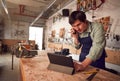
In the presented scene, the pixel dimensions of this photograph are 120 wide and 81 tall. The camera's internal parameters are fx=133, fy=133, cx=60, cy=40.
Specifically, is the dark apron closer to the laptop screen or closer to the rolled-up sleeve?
the rolled-up sleeve

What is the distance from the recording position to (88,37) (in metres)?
1.73

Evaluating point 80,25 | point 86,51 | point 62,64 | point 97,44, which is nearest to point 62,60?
point 62,64

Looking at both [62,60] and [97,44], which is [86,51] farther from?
[62,60]

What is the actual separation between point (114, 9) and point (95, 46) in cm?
181

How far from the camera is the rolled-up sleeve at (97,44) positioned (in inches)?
53.7

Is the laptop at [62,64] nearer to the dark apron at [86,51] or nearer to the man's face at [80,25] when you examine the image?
the man's face at [80,25]

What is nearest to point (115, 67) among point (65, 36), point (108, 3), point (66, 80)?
point (108, 3)

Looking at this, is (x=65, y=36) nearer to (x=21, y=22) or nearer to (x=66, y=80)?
(x=66, y=80)

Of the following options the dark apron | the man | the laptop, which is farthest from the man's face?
the laptop

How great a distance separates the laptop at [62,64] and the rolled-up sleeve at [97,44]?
0.26m

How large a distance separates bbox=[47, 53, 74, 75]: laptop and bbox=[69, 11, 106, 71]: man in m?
0.09

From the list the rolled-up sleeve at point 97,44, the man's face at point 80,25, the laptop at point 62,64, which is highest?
the man's face at point 80,25

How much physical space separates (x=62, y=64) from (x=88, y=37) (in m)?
0.62

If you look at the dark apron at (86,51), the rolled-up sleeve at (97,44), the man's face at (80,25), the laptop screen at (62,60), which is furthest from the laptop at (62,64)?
the dark apron at (86,51)
